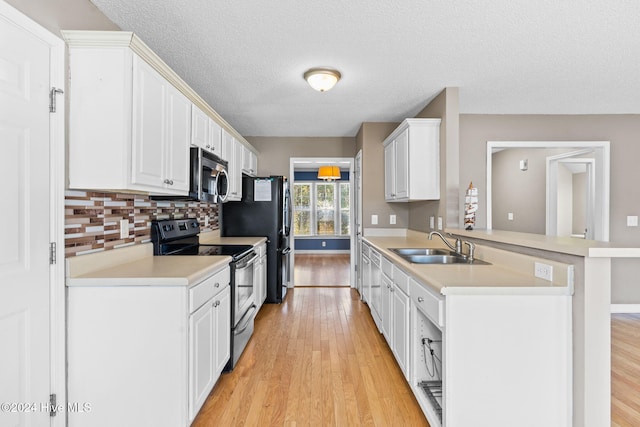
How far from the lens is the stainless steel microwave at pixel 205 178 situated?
235cm

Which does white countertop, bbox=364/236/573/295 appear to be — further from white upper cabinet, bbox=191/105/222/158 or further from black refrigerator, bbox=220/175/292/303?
black refrigerator, bbox=220/175/292/303

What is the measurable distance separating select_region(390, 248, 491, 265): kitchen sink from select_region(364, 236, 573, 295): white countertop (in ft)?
0.63

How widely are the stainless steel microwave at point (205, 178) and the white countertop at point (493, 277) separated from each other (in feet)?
5.22

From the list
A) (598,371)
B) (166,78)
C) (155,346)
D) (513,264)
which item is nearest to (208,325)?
(155,346)

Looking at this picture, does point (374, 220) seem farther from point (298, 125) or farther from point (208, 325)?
point (208, 325)

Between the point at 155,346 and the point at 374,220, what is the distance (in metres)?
3.10

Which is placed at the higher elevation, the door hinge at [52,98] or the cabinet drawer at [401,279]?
the door hinge at [52,98]

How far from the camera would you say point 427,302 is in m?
1.71

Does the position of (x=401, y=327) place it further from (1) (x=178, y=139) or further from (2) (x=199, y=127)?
(2) (x=199, y=127)

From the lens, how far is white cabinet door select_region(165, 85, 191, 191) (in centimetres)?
201

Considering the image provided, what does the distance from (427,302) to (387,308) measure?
95cm

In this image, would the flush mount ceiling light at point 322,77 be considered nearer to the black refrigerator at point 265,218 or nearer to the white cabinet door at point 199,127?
the white cabinet door at point 199,127

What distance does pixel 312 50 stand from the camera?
225cm

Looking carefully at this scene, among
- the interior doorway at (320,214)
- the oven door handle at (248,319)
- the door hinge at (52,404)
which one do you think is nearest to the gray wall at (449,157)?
the oven door handle at (248,319)
